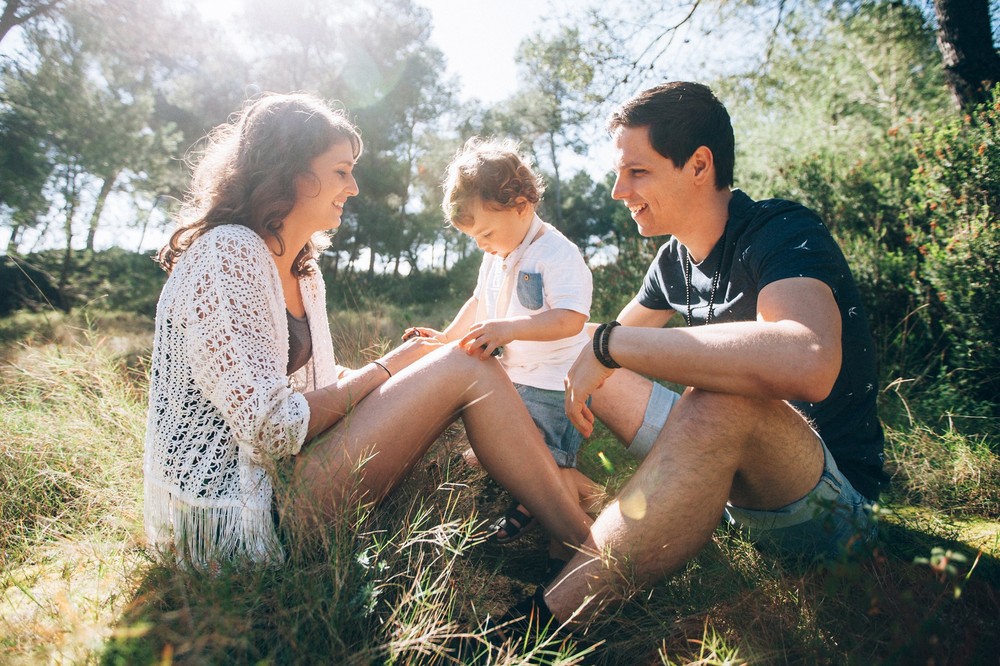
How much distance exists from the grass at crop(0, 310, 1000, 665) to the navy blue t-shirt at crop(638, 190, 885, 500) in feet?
1.21

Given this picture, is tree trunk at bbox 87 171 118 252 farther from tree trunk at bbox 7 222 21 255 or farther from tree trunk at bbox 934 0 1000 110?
tree trunk at bbox 934 0 1000 110

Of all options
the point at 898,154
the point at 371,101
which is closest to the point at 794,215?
the point at 898,154

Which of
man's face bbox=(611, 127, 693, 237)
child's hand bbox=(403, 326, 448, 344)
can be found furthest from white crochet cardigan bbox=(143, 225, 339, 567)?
man's face bbox=(611, 127, 693, 237)

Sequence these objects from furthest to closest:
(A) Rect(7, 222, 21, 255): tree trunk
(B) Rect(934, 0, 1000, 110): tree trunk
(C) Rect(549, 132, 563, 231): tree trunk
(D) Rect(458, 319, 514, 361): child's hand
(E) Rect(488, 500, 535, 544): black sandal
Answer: (C) Rect(549, 132, 563, 231): tree trunk, (A) Rect(7, 222, 21, 255): tree trunk, (B) Rect(934, 0, 1000, 110): tree trunk, (E) Rect(488, 500, 535, 544): black sandal, (D) Rect(458, 319, 514, 361): child's hand

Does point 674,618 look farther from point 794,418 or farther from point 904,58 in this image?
point 904,58

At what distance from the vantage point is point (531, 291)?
276 centimetres

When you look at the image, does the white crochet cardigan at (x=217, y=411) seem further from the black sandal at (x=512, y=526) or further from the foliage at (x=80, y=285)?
the foliage at (x=80, y=285)

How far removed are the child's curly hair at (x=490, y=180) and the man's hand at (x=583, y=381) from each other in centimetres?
121

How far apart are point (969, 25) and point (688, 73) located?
3540 millimetres

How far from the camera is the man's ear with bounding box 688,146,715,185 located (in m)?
2.23

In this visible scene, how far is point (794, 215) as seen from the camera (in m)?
1.87

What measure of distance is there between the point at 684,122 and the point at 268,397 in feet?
6.03

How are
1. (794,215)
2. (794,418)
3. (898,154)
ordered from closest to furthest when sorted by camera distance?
(794,418)
(794,215)
(898,154)

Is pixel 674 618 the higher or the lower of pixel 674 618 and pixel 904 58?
the lower
